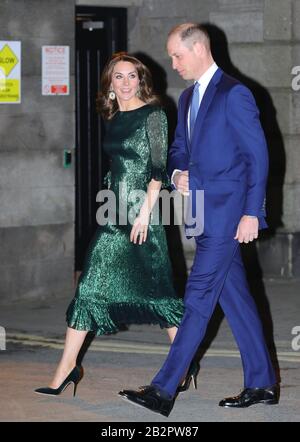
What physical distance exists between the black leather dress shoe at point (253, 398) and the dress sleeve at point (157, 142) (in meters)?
1.33

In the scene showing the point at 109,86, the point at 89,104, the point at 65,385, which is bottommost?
the point at 65,385

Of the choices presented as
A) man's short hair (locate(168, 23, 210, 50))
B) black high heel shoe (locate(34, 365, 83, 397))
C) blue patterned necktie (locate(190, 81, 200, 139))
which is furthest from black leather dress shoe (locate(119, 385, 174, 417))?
man's short hair (locate(168, 23, 210, 50))

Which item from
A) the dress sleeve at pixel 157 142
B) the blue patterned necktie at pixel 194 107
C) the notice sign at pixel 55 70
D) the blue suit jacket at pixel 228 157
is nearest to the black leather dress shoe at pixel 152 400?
the blue suit jacket at pixel 228 157

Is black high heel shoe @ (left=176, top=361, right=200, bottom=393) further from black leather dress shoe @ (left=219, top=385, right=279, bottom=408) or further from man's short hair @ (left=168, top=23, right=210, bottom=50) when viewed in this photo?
man's short hair @ (left=168, top=23, right=210, bottom=50)

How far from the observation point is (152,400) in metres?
6.48

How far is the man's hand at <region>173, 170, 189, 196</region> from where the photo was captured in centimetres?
663

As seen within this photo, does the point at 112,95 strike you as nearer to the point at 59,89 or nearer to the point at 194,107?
the point at 194,107

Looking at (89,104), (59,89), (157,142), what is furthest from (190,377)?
(89,104)

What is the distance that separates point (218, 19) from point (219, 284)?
5.56 m

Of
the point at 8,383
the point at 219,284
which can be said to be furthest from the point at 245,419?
the point at 8,383

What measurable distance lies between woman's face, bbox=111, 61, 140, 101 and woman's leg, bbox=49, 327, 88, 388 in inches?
56.3

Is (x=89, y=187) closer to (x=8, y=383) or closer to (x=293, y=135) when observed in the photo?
(x=293, y=135)

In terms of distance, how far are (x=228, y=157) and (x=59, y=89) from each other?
4.40m

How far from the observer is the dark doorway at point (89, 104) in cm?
1135
